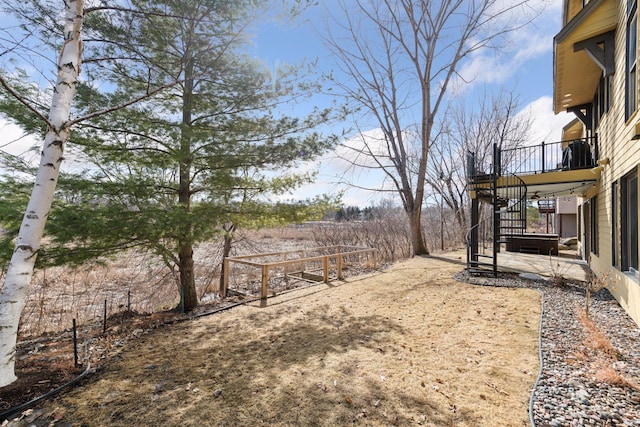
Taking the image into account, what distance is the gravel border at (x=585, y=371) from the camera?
216 centimetres

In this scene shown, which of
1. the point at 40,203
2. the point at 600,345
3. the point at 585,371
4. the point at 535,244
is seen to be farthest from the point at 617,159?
the point at 40,203

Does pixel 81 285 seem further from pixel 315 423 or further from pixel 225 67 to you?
pixel 315 423

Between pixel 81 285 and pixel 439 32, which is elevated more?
pixel 439 32

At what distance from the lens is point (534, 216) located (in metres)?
31.5

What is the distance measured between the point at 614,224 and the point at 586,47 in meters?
3.60

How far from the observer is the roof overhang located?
5371mm

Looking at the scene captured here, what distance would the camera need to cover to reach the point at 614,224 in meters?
5.12

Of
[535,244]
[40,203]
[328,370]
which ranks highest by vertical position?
[40,203]

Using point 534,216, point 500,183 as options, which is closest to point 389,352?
point 500,183

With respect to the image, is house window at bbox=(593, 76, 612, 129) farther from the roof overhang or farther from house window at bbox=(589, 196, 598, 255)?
house window at bbox=(589, 196, 598, 255)

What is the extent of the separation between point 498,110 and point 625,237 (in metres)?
15.7

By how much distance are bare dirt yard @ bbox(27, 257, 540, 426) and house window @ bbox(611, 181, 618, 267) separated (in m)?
1.57

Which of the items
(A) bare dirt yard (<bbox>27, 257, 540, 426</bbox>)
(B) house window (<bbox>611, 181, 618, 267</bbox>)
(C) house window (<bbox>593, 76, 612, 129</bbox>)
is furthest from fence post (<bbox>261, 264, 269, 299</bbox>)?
(C) house window (<bbox>593, 76, 612, 129</bbox>)

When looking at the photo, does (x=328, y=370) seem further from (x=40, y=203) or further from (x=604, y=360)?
(x=40, y=203)
